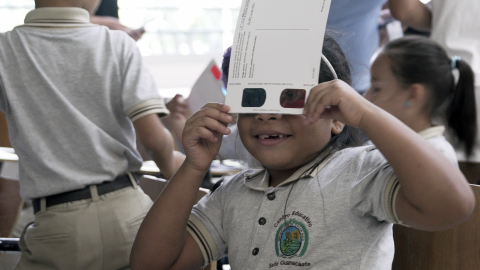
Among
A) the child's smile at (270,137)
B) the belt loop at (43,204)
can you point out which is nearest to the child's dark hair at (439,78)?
the child's smile at (270,137)

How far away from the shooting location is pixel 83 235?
1.28m

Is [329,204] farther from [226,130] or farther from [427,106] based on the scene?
[427,106]

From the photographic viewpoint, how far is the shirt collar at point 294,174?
97cm

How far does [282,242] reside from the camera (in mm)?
908

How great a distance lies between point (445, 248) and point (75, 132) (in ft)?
3.11

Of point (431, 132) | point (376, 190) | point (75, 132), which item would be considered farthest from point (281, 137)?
point (431, 132)

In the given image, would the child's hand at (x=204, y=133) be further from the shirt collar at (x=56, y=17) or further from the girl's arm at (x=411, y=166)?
the shirt collar at (x=56, y=17)

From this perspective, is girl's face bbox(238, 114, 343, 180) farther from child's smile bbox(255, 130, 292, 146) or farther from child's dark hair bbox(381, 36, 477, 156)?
child's dark hair bbox(381, 36, 477, 156)

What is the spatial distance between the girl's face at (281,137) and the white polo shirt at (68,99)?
1.50 ft

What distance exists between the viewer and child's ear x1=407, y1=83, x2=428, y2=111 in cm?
182

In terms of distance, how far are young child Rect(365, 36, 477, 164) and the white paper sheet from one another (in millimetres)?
568

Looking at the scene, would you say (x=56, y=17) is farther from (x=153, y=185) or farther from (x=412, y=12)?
(x=412, y=12)

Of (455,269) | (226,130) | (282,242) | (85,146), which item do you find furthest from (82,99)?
(455,269)

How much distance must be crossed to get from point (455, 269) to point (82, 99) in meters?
1.00
